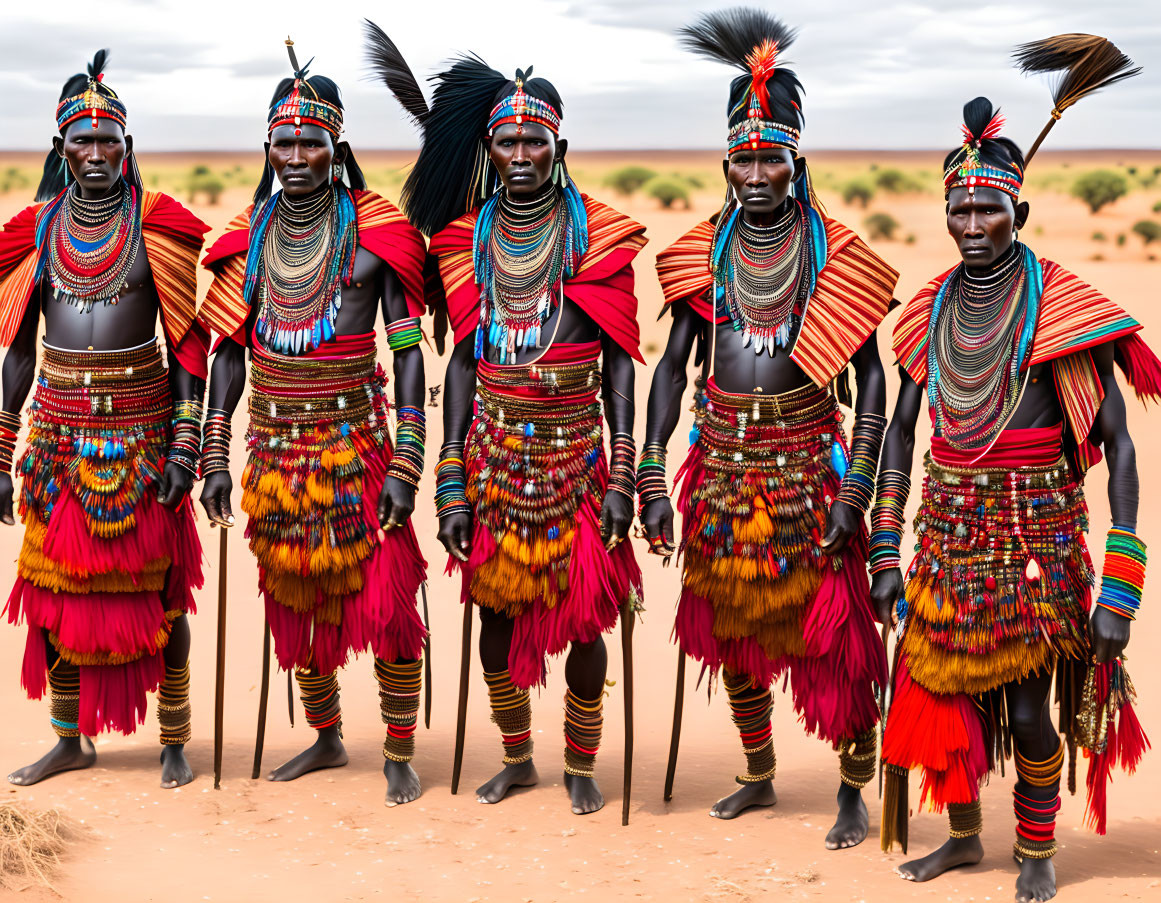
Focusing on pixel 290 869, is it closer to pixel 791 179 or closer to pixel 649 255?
pixel 791 179

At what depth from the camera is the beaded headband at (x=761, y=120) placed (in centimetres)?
502

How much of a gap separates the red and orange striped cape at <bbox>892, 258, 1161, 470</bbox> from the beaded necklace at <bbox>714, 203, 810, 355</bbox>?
0.88 m

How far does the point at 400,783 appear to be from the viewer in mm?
5801

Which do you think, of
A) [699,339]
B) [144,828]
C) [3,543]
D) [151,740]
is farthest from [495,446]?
[3,543]

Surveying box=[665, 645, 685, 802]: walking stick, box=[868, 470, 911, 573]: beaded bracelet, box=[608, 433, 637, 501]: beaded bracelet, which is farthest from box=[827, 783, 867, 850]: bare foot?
box=[608, 433, 637, 501]: beaded bracelet

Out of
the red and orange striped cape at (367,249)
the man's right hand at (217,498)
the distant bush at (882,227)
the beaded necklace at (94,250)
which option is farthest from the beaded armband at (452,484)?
the distant bush at (882,227)

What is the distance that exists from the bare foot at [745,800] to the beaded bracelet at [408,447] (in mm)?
1785

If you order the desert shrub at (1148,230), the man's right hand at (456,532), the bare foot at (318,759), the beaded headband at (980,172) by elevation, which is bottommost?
the bare foot at (318,759)

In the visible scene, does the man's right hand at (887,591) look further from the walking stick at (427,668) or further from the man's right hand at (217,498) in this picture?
the man's right hand at (217,498)

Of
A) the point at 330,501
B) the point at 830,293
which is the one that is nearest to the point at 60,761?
the point at 330,501

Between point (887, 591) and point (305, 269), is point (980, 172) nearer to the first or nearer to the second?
point (887, 591)

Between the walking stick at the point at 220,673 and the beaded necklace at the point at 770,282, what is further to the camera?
the walking stick at the point at 220,673

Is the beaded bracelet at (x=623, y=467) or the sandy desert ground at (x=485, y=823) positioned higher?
the beaded bracelet at (x=623, y=467)

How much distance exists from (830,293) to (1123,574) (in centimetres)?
141
